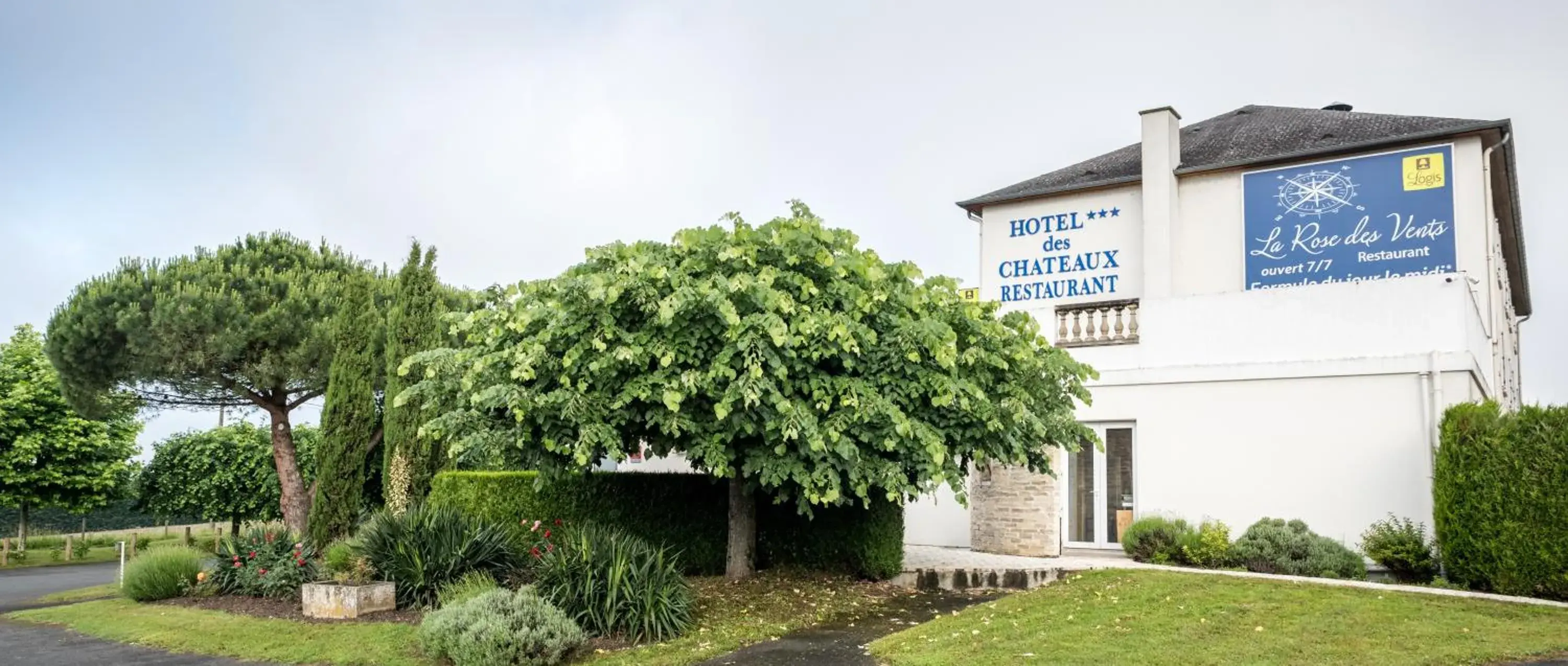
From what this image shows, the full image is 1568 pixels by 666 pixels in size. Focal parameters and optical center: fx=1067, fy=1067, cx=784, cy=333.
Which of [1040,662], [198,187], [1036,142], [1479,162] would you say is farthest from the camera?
[1036,142]

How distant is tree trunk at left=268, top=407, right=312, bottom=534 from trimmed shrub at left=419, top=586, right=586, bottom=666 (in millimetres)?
13942

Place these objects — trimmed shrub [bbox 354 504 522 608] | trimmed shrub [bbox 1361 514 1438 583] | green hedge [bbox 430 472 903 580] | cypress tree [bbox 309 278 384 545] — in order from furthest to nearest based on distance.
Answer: cypress tree [bbox 309 278 384 545] → green hedge [bbox 430 472 903 580] → trimmed shrub [bbox 1361 514 1438 583] → trimmed shrub [bbox 354 504 522 608]

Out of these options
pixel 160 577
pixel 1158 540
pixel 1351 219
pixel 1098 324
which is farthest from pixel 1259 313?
pixel 160 577

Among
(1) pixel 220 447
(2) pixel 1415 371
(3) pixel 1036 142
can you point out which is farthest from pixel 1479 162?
(1) pixel 220 447

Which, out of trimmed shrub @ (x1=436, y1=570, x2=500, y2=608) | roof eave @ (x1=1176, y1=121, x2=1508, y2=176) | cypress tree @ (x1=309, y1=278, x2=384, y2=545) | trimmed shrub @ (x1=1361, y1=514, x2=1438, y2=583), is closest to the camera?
trimmed shrub @ (x1=436, y1=570, x2=500, y2=608)

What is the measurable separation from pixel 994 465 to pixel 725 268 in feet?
22.4

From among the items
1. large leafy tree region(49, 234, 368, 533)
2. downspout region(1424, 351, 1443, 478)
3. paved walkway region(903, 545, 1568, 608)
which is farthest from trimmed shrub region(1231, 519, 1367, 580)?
large leafy tree region(49, 234, 368, 533)

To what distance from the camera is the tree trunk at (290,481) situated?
2195cm

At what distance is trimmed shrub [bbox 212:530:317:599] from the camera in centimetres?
1277

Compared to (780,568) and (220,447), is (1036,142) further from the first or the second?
(220,447)

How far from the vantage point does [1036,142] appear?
23781 mm

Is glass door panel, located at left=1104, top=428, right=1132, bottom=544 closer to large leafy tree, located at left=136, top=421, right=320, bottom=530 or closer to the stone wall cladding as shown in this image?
the stone wall cladding

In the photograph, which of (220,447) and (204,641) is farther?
(220,447)

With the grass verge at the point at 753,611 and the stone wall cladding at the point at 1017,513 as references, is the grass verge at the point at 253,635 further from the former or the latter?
the stone wall cladding at the point at 1017,513
